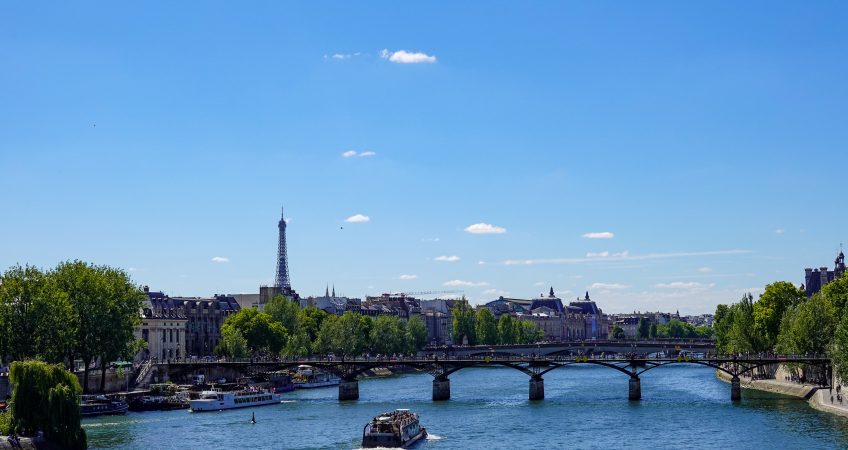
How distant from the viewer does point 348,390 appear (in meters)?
107

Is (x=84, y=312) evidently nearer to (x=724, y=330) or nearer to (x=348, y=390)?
(x=348, y=390)

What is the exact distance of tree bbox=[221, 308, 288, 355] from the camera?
143125mm

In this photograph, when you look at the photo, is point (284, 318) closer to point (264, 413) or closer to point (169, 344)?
point (169, 344)

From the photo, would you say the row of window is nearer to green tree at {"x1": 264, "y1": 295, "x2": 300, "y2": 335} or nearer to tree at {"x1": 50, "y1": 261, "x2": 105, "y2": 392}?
tree at {"x1": 50, "y1": 261, "x2": 105, "y2": 392}

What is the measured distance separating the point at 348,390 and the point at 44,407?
49.0 metres

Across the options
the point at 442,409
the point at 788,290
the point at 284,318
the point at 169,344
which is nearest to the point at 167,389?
the point at 442,409

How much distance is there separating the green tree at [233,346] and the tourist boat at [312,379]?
730cm

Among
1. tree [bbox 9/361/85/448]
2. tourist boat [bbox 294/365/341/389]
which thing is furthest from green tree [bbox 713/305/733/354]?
tree [bbox 9/361/85/448]

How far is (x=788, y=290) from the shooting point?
126 metres

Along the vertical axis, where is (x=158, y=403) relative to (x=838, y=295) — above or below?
below

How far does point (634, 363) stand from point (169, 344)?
65.4m

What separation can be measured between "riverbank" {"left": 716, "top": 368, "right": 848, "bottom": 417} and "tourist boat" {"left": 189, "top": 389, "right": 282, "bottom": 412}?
156 feet

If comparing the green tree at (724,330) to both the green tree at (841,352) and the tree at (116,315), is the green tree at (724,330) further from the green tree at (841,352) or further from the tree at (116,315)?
the tree at (116,315)

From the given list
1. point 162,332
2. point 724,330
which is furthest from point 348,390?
point 724,330
